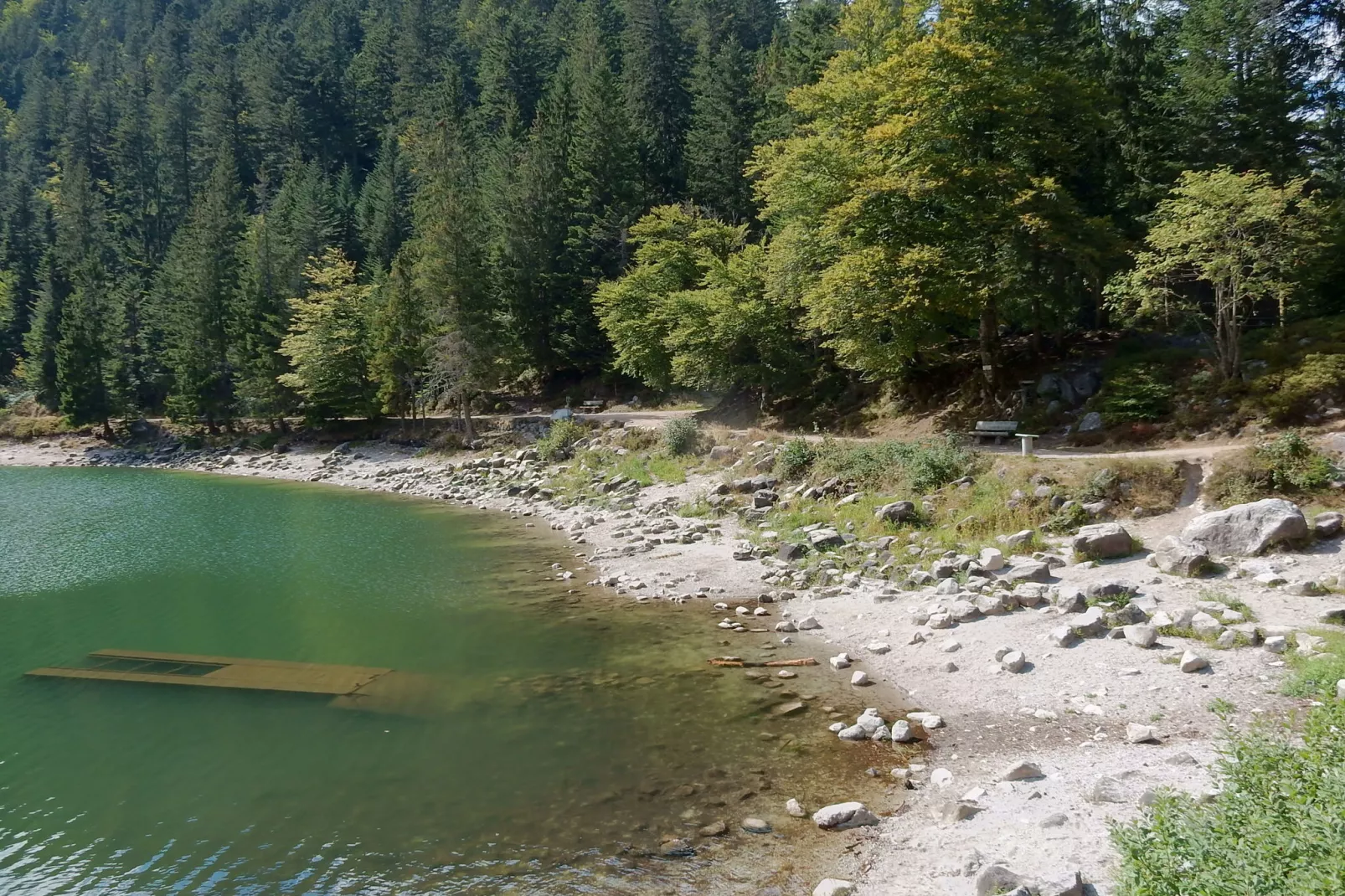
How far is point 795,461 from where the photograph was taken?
24047 millimetres

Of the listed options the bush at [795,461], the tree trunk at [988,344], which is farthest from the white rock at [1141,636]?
the tree trunk at [988,344]

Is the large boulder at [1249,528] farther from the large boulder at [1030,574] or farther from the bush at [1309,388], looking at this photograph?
the bush at [1309,388]

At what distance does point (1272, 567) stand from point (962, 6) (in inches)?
810

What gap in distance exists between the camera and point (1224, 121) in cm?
2780

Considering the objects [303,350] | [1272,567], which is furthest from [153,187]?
[1272,567]

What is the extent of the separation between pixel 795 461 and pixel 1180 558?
11613mm

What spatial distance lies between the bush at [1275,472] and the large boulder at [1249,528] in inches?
44.4

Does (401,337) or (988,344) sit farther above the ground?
(401,337)

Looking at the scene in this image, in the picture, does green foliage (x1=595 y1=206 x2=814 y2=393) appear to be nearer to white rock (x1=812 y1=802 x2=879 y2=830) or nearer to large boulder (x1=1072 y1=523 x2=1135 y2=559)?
large boulder (x1=1072 y1=523 x2=1135 y2=559)

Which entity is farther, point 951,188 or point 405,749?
point 951,188

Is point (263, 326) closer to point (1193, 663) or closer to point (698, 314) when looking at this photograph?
point (698, 314)

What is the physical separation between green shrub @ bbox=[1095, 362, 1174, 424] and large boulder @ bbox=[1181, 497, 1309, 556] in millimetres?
7382

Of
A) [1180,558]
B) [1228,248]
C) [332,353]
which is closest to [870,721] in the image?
[1180,558]

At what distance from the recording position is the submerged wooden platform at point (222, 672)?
44.2ft
